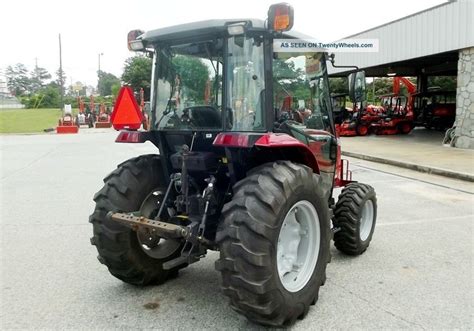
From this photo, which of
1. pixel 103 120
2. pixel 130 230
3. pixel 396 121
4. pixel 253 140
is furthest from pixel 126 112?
pixel 103 120

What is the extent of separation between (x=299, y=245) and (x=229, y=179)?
81 centimetres

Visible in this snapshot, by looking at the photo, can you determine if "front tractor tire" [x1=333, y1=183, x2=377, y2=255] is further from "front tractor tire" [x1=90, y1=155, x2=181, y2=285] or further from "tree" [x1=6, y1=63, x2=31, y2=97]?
"tree" [x1=6, y1=63, x2=31, y2=97]

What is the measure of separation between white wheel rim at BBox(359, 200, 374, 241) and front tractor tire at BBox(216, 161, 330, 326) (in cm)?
171

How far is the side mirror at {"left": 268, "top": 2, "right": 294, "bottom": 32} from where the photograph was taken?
320 cm

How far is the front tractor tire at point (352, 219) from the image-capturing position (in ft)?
15.2

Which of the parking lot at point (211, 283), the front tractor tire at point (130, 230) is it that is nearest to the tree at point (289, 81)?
the front tractor tire at point (130, 230)

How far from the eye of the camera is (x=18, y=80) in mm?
131625

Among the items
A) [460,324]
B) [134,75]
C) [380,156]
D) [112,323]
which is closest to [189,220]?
[112,323]

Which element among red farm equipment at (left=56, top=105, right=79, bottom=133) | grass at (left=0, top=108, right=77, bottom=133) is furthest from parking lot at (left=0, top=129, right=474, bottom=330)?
grass at (left=0, top=108, right=77, bottom=133)

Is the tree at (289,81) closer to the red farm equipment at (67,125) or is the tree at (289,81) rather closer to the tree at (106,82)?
the red farm equipment at (67,125)

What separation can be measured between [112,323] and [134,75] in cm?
2841

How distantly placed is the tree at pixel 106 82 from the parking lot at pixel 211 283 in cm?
8265

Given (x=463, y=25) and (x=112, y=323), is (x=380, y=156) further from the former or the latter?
(x=112, y=323)

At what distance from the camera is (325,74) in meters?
4.57
